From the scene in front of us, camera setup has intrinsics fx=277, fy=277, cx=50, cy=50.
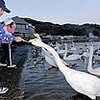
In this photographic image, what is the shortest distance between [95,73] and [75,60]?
5.77 meters

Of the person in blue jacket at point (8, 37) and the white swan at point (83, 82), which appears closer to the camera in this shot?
the white swan at point (83, 82)

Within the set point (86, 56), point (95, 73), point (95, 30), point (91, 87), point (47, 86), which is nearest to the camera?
point (91, 87)

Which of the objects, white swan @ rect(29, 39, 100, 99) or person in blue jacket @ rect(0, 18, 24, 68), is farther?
person in blue jacket @ rect(0, 18, 24, 68)

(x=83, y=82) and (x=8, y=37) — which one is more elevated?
(x=8, y=37)

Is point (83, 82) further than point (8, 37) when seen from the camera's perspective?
No

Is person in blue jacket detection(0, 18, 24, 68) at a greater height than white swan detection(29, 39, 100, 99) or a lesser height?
greater

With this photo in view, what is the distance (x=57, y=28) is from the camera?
420 ft

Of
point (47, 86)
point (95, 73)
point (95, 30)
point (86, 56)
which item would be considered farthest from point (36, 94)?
point (95, 30)

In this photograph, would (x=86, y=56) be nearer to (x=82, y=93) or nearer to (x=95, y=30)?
(x=82, y=93)

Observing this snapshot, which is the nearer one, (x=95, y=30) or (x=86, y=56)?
(x=86, y=56)

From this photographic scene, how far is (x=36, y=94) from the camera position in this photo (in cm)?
761

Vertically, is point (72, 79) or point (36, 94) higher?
point (72, 79)

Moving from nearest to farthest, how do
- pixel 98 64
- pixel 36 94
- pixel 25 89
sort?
pixel 36 94
pixel 25 89
pixel 98 64

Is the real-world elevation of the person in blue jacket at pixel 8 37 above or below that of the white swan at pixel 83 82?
above
